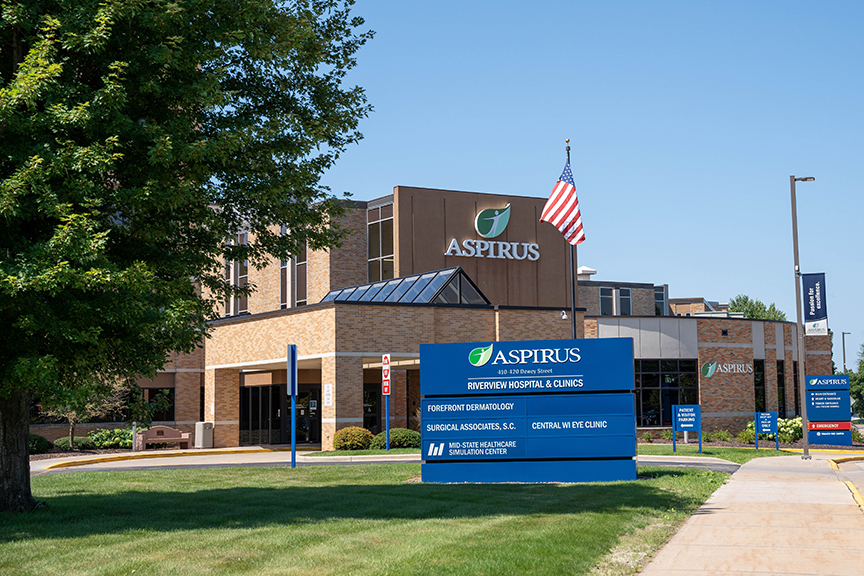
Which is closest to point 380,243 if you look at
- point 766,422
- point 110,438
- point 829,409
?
point 110,438

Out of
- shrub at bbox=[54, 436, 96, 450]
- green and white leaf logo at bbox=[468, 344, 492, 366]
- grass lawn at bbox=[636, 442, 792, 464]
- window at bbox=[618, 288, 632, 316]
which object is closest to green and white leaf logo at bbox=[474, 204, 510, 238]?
grass lawn at bbox=[636, 442, 792, 464]

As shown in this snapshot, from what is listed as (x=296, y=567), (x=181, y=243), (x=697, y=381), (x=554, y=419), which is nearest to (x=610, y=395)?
(x=554, y=419)

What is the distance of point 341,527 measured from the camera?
1091cm

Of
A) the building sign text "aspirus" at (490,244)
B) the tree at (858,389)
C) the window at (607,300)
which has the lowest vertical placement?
the tree at (858,389)

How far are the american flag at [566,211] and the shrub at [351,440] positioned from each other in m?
10.4

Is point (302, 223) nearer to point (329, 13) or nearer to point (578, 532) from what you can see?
point (329, 13)

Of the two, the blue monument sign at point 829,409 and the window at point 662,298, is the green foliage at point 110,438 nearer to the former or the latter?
the blue monument sign at point 829,409

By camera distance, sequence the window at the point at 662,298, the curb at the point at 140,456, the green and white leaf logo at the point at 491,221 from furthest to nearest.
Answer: the window at the point at 662,298
the green and white leaf logo at the point at 491,221
the curb at the point at 140,456

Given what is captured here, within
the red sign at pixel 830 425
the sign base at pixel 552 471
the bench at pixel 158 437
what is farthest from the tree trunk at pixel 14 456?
the red sign at pixel 830 425

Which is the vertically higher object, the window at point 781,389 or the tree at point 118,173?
the tree at point 118,173

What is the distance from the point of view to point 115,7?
36.8 ft

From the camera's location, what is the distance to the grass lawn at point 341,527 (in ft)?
28.5

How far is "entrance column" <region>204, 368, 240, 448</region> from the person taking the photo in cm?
3781

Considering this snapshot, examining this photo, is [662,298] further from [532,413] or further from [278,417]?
[532,413]
